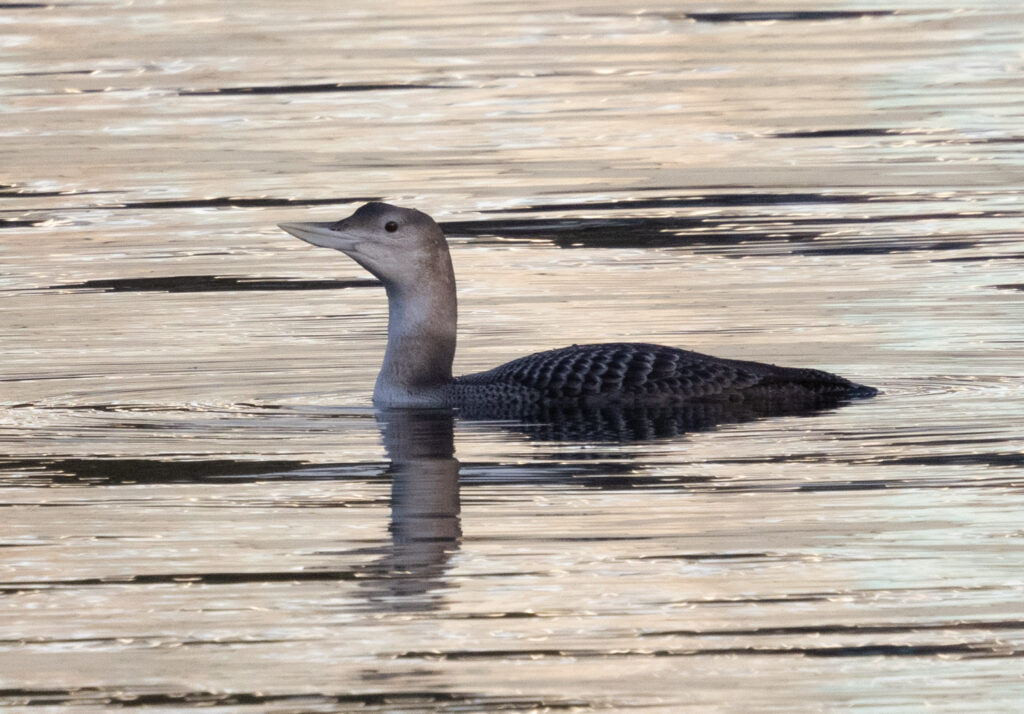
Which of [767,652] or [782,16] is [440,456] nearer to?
[767,652]

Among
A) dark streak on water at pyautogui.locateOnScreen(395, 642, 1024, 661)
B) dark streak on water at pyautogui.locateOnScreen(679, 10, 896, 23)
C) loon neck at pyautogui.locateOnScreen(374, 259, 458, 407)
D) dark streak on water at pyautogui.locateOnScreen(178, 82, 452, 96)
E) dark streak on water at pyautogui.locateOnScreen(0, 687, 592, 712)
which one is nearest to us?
dark streak on water at pyautogui.locateOnScreen(0, 687, 592, 712)

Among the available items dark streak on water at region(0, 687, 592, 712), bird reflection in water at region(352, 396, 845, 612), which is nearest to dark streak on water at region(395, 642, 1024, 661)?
dark streak on water at region(0, 687, 592, 712)

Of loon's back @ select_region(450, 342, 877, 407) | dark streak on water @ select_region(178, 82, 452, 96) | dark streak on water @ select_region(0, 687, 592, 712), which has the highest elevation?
dark streak on water @ select_region(178, 82, 452, 96)

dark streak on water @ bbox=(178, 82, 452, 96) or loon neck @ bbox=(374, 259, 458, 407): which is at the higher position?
dark streak on water @ bbox=(178, 82, 452, 96)

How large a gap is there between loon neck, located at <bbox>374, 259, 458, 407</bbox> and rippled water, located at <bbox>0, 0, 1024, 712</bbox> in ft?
1.16

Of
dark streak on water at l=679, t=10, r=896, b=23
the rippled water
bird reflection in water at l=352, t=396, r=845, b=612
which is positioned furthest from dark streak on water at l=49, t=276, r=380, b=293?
dark streak on water at l=679, t=10, r=896, b=23

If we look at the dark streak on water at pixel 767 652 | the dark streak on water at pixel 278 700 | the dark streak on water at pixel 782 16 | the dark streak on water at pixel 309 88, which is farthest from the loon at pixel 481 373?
the dark streak on water at pixel 782 16

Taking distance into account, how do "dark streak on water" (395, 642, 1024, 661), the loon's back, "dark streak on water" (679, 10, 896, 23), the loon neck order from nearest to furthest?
"dark streak on water" (395, 642, 1024, 661) → the loon's back → the loon neck → "dark streak on water" (679, 10, 896, 23)

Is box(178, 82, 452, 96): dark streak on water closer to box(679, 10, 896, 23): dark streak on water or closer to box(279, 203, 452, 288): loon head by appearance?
box(679, 10, 896, 23): dark streak on water

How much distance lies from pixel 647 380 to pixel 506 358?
1.57m

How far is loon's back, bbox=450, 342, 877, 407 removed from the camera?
30.1 ft

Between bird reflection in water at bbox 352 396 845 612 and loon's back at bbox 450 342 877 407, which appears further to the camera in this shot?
loon's back at bbox 450 342 877 407

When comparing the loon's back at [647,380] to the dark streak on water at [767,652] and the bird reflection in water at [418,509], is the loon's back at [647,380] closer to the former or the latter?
the bird reflection in water at [418,509]

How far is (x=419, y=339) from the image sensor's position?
9.71 m
